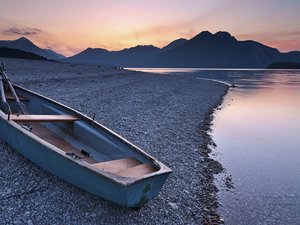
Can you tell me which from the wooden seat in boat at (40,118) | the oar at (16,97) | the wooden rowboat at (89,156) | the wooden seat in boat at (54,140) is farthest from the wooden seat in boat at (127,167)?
the oar at (16,97)

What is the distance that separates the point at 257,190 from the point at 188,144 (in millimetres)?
3308

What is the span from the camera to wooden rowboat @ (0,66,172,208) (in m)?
4.64

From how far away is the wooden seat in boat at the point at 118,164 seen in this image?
529 centimetres

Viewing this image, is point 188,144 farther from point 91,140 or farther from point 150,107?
point 150,107

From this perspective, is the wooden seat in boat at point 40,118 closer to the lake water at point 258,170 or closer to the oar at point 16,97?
the oar at point 16,97

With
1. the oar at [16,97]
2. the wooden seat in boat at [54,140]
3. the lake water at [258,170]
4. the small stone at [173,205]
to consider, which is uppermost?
the oar at [16,97]

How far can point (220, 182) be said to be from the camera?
26.1 feet

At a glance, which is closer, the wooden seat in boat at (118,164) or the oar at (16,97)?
the wooden seat in boat at (118,164)

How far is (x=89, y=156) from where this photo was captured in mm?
6664

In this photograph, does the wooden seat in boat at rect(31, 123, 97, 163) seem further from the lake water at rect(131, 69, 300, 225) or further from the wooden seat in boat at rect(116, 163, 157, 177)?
the lake water at rect(131, 69, 300, 225)

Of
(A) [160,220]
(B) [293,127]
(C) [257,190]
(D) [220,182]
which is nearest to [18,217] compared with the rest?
(A) [160,220]

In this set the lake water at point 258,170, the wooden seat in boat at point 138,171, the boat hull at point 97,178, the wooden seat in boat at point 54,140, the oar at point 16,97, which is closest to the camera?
the boat hull at point 97,178

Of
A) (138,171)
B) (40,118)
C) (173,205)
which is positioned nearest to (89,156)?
(40,118)

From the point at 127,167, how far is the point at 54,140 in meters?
2.91
